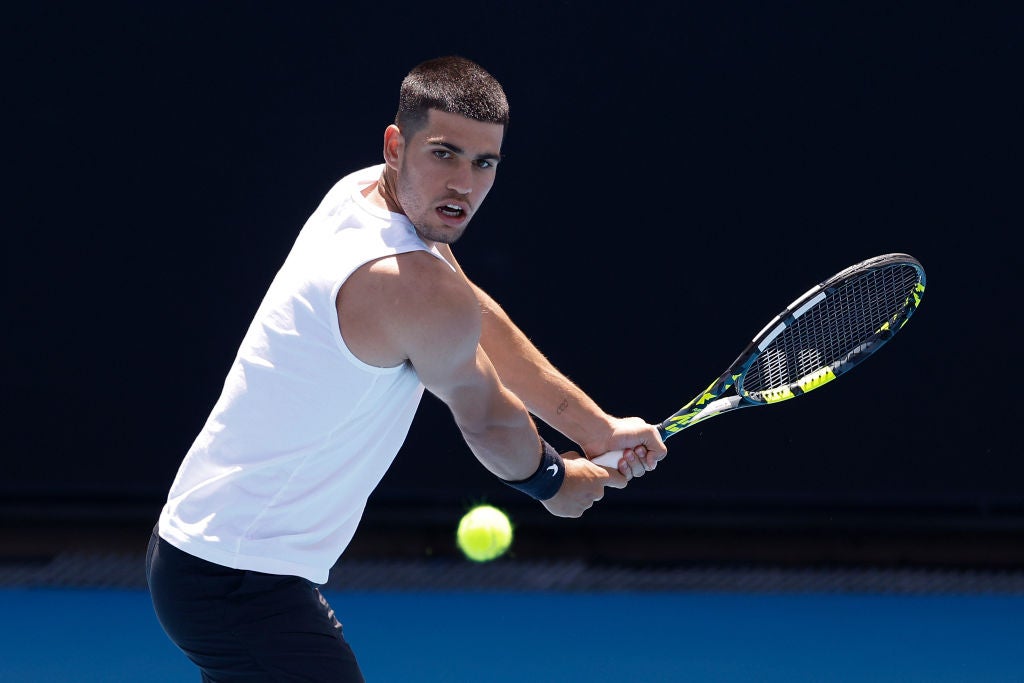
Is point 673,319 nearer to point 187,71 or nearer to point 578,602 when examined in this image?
point 578,602

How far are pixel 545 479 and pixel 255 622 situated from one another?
66 cm

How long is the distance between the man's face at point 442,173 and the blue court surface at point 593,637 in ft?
7.20

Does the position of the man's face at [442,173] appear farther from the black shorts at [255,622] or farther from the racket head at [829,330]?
the racket head at [829,330]

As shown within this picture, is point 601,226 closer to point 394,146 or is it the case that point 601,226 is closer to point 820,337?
point 820,337

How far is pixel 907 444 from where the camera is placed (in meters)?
5.27

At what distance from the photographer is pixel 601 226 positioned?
16.8 ft

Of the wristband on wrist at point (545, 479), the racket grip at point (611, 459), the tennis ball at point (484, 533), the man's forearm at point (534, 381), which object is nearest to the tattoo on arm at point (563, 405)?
the man's forearm at point (534, 381)

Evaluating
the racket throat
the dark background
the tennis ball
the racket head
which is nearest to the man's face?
the racket throat

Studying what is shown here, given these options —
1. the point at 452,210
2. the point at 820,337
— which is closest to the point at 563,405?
the point at 452,210

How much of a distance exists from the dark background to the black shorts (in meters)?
2.91

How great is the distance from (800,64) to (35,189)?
3055 mm

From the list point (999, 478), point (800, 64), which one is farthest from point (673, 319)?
point (999, 478)

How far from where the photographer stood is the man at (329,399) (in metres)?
2.20

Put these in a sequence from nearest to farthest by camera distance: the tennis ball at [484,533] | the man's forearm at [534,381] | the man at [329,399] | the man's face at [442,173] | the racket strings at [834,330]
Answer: the man at [329,399], the man's face at [442,173], the man's forearm at [534,381], the racket strings at [834,330], the tennis ball at [484,533]
